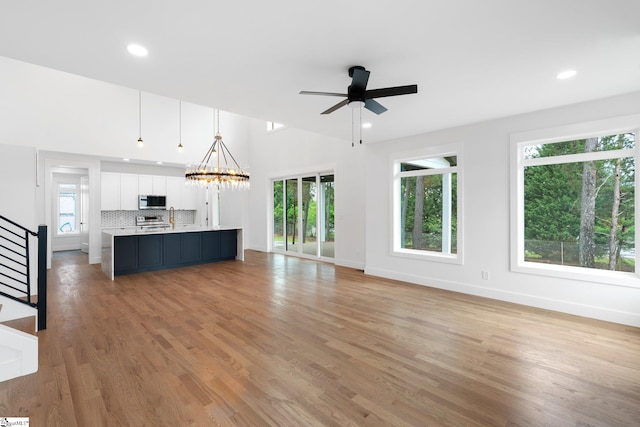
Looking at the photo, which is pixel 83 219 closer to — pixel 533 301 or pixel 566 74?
pixel 533 301

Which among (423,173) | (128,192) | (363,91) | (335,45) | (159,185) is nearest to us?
(335,45)

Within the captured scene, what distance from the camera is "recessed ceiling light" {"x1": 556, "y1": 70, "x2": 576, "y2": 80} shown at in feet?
9.41

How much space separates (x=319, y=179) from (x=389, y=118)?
363 cm

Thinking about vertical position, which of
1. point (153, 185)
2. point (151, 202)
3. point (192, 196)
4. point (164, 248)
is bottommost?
point (164, 248)

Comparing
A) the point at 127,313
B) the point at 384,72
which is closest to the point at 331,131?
the point at 384,72

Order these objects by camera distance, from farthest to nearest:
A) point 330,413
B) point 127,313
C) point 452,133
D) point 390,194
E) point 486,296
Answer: point 390,194, point 452,133, point 486,296, point 127,313, point 330,413

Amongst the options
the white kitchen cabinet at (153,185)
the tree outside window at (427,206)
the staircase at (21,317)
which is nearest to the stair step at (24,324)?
the staircase at (21,317)

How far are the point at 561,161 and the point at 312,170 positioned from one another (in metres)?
5.13

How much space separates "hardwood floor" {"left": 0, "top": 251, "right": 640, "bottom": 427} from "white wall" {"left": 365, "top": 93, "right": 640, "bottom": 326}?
0.27 m

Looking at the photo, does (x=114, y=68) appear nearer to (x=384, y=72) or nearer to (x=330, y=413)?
(x=384, y=72)

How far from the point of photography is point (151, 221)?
29.8 feet

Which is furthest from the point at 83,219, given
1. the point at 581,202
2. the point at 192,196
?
the point at 581,202

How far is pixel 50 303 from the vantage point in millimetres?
4129

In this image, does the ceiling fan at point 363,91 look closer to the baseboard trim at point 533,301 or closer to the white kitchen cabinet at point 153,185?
the baseboard trim at point 533,301
